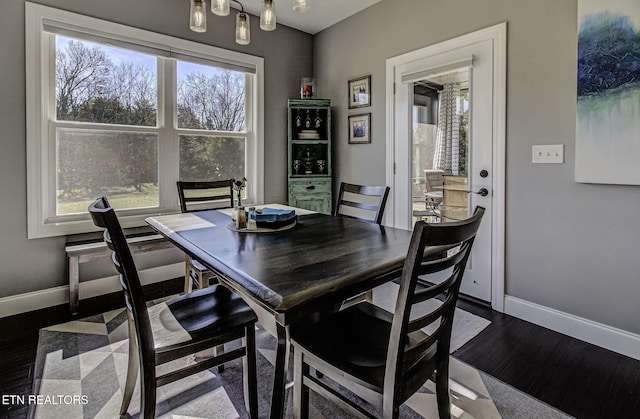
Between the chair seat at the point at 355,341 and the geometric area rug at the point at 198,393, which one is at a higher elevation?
the chair seat at the point at 355,341

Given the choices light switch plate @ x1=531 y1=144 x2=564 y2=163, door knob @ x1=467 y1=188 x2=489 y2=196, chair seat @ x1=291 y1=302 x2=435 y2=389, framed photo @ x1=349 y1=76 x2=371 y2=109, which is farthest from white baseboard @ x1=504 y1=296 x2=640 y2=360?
framed photo @ x1=349 y1=76 x2=371 y2=109

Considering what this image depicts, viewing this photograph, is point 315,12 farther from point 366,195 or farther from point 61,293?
point 61,293

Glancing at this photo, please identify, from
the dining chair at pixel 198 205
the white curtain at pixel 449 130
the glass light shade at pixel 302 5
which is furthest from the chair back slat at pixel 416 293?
the white curtain at pixel 449 130

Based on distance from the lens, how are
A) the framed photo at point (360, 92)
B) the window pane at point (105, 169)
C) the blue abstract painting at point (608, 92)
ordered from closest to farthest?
the blue abstract painting at point (608, 92), the window pane at point (105, 169), the framed photo at point (360, 92)

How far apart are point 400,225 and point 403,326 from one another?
8.19 feet

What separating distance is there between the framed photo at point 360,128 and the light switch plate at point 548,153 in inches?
63.7

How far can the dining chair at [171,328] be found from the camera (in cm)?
117

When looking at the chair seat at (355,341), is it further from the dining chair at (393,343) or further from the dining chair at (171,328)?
the dining chair at (171,328)

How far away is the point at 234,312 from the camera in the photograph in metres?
1.47

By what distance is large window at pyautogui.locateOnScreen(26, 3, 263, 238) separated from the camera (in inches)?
103

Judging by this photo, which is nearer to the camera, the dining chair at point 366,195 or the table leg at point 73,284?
the dining chair at point 366,195

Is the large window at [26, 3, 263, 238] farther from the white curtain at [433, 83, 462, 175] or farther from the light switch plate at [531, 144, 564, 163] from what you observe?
the light switch plate at [531, 144, 564, 163]

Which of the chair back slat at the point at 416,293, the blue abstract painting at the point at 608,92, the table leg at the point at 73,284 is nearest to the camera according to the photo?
the chair back slat at the point at 416,293

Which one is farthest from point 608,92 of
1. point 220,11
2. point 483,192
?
point 220,11
